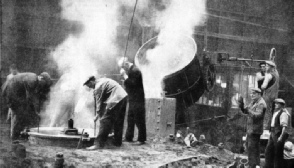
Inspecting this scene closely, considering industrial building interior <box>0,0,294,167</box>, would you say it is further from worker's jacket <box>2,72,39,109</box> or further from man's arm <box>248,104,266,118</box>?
man's arm <box>248,104,266,118</box>

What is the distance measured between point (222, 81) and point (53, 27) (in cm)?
557

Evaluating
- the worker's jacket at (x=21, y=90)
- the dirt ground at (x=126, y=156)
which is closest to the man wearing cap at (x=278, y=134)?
the dirt ground at (x=126, y=156)

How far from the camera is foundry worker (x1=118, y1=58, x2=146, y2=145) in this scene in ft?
24.2

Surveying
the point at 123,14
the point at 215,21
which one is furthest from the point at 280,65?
the point at 123,14

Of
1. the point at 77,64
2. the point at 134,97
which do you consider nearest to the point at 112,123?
the point at 134,97

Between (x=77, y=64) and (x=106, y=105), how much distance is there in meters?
2.69

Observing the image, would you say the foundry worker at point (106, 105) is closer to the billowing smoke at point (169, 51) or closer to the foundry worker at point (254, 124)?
the billowing smoke at point (169, 51)

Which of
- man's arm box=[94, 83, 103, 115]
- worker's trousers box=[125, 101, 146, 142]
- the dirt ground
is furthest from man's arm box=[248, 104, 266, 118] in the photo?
man's arm box=[94, 83, 103, 115]

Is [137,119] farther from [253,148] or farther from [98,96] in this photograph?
[253,148]

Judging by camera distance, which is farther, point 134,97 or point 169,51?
point 169,51

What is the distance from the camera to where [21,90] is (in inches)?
256

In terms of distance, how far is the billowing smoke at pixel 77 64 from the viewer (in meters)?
8.06

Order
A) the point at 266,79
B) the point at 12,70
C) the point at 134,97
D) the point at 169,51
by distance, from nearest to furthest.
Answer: the point at 12,70, the point at 266,79, the point at 134,97, the point at 169,51

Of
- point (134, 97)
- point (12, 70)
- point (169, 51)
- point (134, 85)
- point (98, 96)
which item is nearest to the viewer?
point (12, 70)
